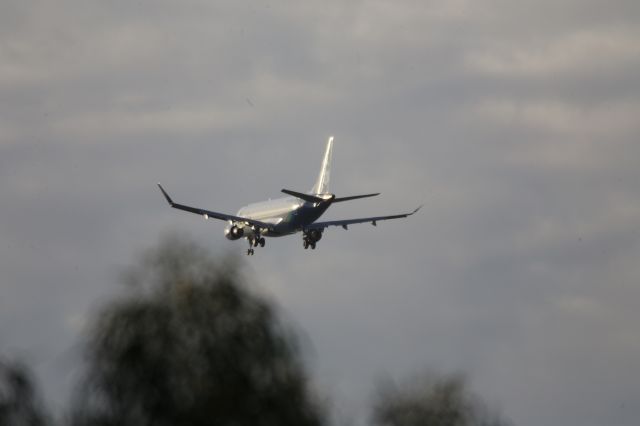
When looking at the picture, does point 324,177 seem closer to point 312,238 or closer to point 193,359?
point 312,238

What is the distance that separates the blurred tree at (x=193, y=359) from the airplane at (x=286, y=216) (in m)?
91.0

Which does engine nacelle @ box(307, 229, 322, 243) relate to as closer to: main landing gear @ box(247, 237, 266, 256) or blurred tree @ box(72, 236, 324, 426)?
main landing gear @ box(247, 237, 266, 256)

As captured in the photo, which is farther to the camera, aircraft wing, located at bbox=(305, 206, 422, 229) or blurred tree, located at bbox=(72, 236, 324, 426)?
aircraft wing, located at bbox=(305, 206, 422, 229)

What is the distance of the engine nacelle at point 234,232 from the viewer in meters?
138

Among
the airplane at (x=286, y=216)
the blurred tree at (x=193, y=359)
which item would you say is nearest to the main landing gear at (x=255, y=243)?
the airplane at (x=286, y=216)

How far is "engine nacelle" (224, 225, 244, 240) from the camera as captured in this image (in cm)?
13812

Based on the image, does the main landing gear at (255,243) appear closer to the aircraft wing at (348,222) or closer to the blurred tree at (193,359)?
the aircraft wing at (348,222)

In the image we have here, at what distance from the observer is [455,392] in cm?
4166

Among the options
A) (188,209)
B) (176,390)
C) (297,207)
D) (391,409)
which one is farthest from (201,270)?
(188,209)

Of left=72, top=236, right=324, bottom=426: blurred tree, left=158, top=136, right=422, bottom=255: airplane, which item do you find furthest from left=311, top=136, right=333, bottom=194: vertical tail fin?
left=72, top=236, right=324, bottom=426: blurred tree

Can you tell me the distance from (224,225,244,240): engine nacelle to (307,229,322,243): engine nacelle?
8813mm

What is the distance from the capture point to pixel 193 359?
102 feet

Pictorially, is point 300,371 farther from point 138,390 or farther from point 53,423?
point 53,423

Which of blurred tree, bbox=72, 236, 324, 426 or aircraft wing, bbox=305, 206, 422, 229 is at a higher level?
aircraft wing, bbox=305, 206, 422, 229
